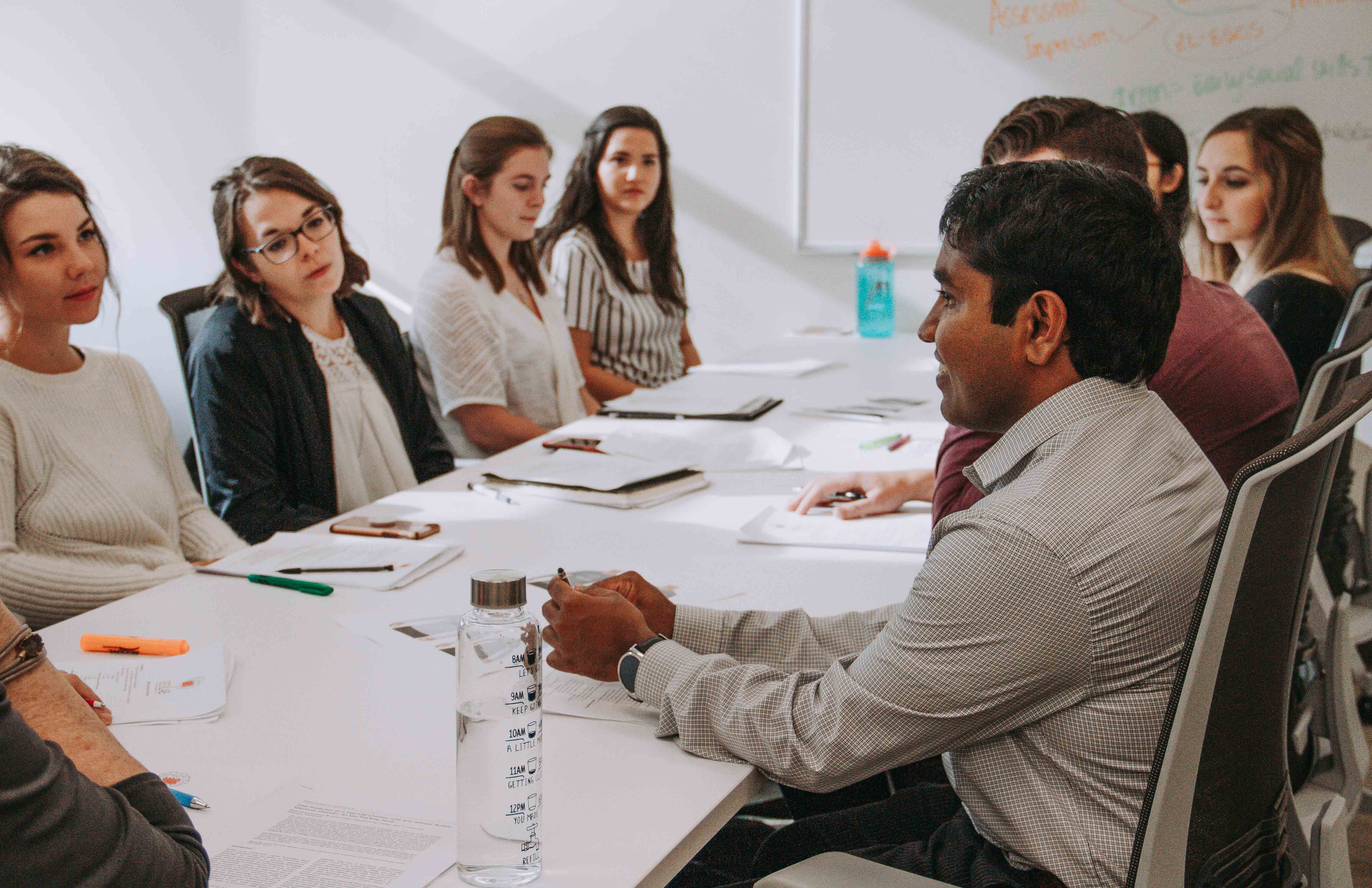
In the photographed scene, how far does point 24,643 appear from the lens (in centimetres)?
77

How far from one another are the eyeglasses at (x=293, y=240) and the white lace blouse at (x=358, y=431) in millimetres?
159

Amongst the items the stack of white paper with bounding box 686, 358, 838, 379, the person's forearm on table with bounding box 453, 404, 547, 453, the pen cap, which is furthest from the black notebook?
the pen cap

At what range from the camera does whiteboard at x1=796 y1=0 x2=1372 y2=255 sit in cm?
373

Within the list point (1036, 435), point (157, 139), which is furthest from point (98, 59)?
point (1036, 435)

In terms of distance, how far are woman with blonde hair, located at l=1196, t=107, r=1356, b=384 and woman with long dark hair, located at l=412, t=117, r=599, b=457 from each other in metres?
1.73

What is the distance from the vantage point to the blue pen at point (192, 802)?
3.14 feet

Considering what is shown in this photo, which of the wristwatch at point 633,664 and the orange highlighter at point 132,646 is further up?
the wristwatch at point 633,664

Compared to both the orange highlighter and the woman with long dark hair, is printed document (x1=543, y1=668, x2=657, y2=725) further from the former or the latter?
the woman with long dark hair

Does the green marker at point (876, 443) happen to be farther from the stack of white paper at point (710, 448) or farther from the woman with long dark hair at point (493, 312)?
the woman with long dark hair at point (493, 312)

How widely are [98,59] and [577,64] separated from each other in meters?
1.78

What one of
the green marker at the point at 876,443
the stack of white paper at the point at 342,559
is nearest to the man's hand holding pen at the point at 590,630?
the stack of white paper at the point at 342,559

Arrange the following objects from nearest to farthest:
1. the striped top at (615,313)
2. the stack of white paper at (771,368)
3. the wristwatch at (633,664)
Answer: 1. the wristwatch at (633,664)
2. the stack of white paper at (771,368)
3. the striped top at (615,313)

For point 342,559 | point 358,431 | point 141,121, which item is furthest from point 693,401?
point 141,121

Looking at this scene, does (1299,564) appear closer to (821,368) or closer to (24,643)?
(24,643)
